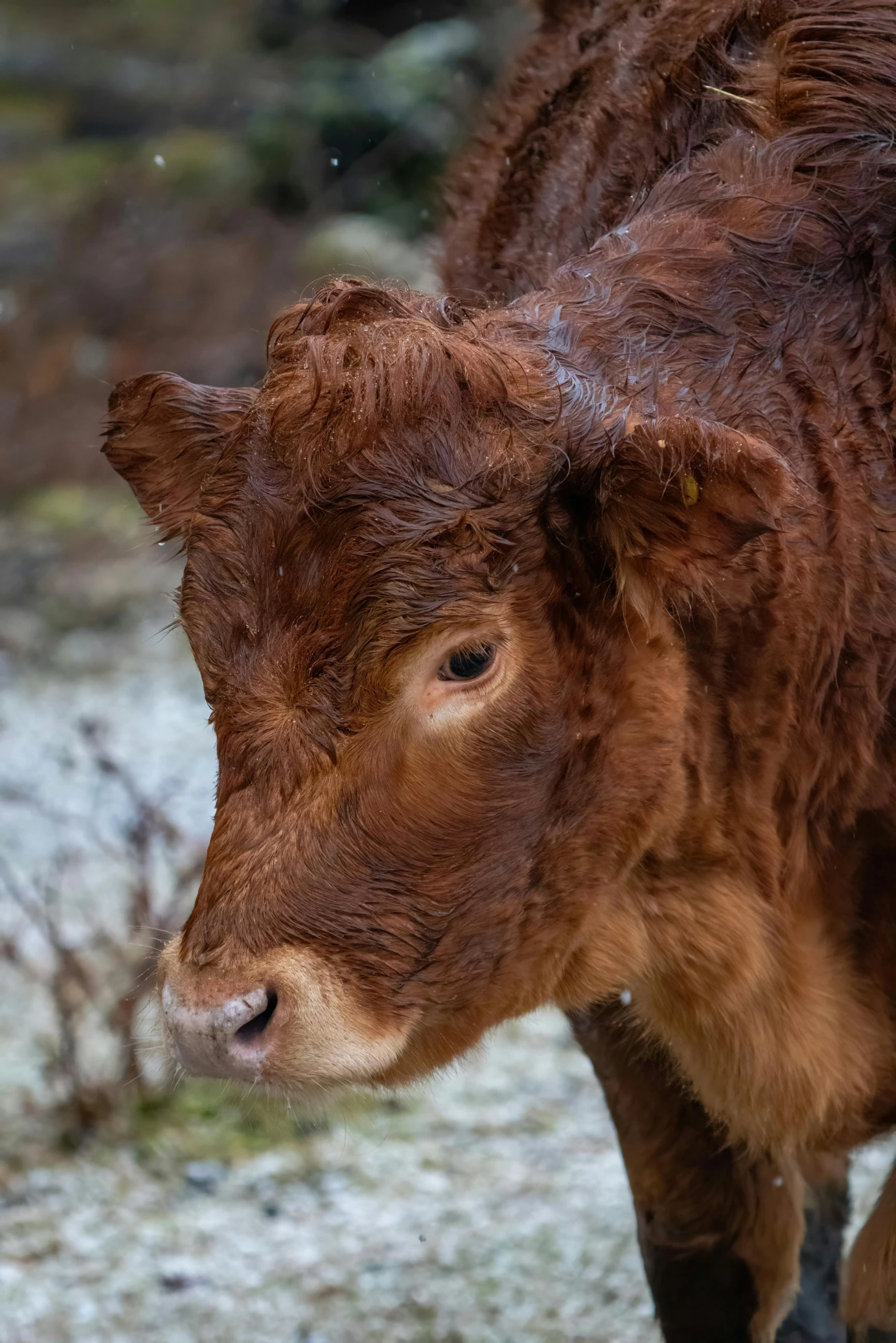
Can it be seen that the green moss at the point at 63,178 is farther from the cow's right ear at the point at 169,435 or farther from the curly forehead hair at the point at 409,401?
the curly forehead hair at the point at 409,401

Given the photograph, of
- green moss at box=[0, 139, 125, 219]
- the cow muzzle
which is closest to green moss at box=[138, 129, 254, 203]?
green moss at box=[0, 139, 125, 219]

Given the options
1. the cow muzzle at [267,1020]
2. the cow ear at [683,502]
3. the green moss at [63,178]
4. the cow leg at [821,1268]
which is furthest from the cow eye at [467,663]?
the green moss at [63,178]

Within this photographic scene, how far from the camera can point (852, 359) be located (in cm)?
285

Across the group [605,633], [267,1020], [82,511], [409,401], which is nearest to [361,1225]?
[267,1020]

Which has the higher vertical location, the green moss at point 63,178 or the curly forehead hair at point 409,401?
the green moss at point 63,178

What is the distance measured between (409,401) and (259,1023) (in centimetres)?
100

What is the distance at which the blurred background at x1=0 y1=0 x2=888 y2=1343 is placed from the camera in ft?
15.3

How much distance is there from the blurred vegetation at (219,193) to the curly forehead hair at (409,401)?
308 inches

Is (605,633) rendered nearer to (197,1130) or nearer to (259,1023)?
(259,1023)

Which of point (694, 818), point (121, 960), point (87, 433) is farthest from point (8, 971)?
point (87, 433)

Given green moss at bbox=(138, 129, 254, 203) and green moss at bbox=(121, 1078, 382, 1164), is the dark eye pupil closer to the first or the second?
green moss at bbox=(121, 1078, 382, 1164)

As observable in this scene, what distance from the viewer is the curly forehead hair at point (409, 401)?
2.44m

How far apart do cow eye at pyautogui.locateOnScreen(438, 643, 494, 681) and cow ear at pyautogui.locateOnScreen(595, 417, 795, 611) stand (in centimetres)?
27

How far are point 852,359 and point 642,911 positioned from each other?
1.09m
